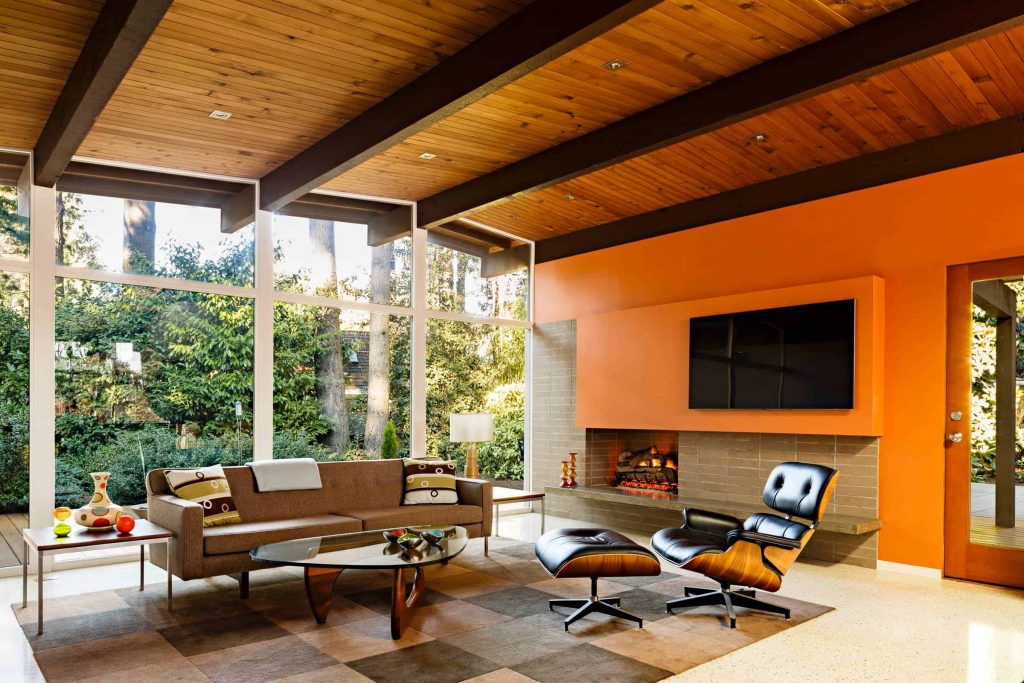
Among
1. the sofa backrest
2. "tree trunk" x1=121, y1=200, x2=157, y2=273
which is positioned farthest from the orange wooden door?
"tree trunk" x1=121, y1=200, x2=157, y2=273

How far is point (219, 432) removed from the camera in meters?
6.61

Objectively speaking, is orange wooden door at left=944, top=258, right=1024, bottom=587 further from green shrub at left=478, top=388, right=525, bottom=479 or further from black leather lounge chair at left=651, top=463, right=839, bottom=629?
green shrub at left=478, top=388, right=525, bottom=479

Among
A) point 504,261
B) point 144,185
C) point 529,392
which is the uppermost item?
point 144,185

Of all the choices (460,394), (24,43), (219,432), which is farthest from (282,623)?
(460,394)

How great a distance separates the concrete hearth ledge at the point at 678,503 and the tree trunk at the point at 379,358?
5.87 feet

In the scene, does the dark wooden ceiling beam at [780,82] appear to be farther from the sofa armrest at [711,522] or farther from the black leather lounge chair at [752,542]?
the sofa armrest at [711,522]

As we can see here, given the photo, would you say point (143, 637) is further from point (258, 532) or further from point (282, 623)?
point (258, 532)

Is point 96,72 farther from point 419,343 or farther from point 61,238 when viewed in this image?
point 419,343

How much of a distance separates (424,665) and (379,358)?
4.23m

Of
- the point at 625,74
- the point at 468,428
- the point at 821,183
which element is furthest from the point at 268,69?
the point at 821,183

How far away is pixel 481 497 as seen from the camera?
630 centimetres

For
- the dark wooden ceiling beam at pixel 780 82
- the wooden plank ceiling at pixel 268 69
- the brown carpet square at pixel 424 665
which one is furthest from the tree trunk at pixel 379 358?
Answer: the brown carpet square at pixel 424 665

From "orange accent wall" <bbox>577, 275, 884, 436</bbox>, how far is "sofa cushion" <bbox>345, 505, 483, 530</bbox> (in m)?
2.04

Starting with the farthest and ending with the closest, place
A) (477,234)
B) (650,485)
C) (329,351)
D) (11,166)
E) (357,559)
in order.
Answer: (477,234) < (650,485) < (329,351) < (11,166) < (357,559)
